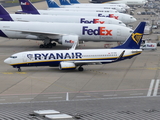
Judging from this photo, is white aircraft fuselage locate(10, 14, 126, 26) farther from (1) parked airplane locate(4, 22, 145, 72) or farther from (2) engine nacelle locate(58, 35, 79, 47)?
(1) parked airplane locate(4, 22, 145, 72)

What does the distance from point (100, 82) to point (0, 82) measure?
11.5 m

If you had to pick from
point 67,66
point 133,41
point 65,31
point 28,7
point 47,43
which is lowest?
point 47,43

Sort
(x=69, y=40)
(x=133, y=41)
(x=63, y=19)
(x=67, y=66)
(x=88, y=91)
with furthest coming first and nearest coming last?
1. (x=63, y=19)
2. (x=69, y=40)
3. (x=133, y=41)
4. (x=67, y=66)
5. (x=88, y=91)

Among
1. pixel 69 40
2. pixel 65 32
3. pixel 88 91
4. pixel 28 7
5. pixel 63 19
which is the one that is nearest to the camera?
pixel 88 91

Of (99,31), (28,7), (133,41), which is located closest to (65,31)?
(99,31)

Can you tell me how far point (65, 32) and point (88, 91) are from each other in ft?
87.1

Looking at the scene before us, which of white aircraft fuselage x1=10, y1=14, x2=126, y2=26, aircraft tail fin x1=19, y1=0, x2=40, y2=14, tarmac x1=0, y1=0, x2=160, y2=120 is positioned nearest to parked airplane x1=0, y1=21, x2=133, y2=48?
tarmac x1=0, y1=0, x2=160, y2=120

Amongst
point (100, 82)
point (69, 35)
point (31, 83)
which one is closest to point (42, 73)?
point (31, 83)

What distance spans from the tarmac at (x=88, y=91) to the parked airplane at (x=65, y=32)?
744cm

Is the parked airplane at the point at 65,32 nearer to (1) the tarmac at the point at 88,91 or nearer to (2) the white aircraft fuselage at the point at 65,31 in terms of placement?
(2) the white aircraft fuselage at the point at 65,31

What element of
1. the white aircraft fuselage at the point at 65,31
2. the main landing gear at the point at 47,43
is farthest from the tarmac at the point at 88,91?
the main landing gear at the point at 47,43

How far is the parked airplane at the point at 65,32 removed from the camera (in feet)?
210

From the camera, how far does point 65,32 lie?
65.3 m

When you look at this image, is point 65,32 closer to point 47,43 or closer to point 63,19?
point 47,43
